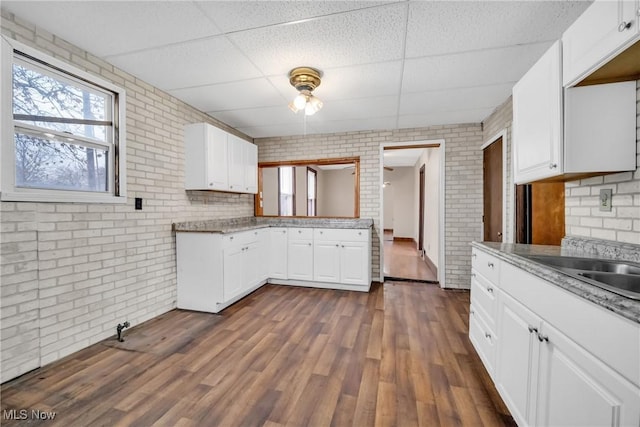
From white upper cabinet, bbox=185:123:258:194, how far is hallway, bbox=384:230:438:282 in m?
3.01

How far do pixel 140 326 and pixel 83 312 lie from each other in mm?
551

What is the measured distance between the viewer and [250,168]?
13.5ft

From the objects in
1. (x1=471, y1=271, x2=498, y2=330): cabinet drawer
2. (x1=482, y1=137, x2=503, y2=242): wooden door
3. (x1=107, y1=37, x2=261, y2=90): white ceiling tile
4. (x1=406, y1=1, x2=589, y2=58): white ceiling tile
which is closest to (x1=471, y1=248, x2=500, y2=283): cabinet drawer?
(x1=471, y1=271, x2=498, y2=330): cabinet drawer

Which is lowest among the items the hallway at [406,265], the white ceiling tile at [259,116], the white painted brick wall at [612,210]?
the hallway at [406,265]

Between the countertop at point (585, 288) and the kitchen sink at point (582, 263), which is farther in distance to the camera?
the kitchen sink at point (582, 263)

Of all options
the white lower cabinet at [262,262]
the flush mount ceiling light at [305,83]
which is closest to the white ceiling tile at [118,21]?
the flush mount ceiling light at [305,83]

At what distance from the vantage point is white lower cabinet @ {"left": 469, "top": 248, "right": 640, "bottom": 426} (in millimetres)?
764

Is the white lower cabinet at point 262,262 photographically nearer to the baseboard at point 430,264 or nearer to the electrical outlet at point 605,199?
the baseboard at point 430,264

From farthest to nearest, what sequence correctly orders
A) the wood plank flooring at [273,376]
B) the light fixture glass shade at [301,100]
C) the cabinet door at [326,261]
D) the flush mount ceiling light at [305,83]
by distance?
the cabinet door at [326,261] → the light fixture glass shade at [301,100] → the flush mount ceiling light at [305,83] → the wood plank flooring at [273,376]

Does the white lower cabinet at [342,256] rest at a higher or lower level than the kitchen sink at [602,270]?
lower

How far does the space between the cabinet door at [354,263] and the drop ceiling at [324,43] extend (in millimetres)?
1879

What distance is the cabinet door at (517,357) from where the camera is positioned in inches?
48.3

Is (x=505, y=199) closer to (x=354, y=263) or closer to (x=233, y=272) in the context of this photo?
(x=354, y=263)

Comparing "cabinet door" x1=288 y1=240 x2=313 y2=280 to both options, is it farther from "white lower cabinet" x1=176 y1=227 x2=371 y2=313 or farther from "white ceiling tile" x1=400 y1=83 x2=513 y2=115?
"white ceiling tile" x1=400 y1=83 x2=513 y2=115
